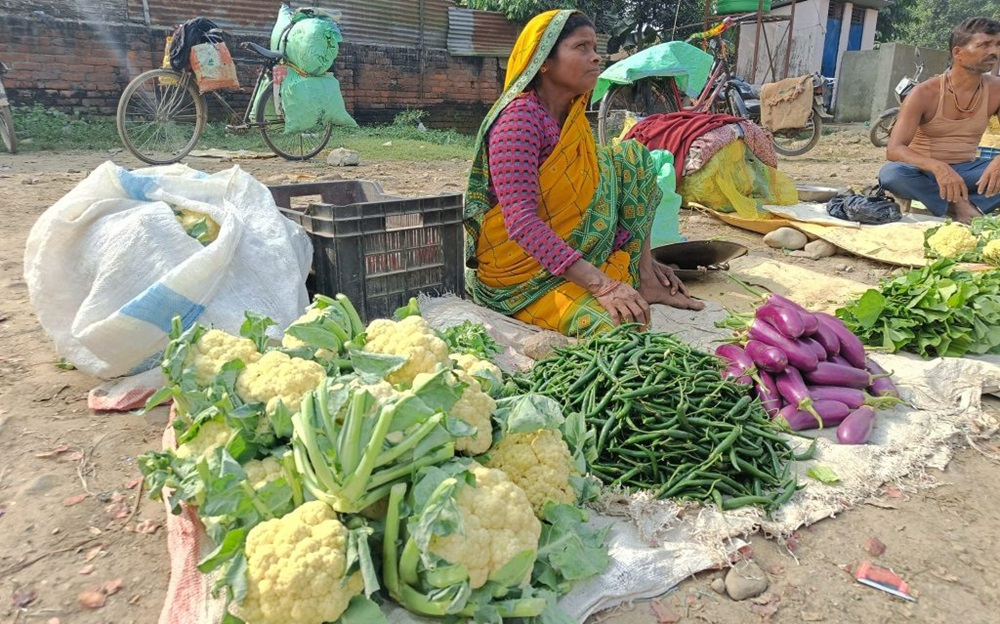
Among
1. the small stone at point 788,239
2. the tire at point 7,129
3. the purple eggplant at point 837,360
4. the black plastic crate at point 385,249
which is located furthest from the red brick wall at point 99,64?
the purple eggplant at point 837,360

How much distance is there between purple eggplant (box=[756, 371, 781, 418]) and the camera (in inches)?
99.9

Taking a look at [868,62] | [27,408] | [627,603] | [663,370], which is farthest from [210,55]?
[868,62]

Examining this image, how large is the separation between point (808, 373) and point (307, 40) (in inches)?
273

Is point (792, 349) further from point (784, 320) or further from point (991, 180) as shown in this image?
point (991, 180)

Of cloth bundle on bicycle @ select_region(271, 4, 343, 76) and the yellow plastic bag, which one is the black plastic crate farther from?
cloth bundle on bicycle @ select_region(271, 4, 343, 76)

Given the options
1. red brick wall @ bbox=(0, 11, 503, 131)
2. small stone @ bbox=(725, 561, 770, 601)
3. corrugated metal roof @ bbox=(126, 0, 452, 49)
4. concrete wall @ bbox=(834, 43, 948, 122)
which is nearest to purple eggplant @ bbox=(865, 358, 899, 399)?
small stone @ bbox=(725, 561, 770, 601)

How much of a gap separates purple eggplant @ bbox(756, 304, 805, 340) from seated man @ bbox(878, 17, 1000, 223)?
355 cm

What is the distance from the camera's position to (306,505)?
1.43 metres

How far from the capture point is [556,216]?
330 centimetres

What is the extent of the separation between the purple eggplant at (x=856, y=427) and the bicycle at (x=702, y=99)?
584cm

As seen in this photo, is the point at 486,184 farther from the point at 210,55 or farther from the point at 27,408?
the point at 210,55

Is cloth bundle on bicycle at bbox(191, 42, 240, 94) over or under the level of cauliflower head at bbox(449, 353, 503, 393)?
over

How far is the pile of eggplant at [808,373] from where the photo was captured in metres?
2.49

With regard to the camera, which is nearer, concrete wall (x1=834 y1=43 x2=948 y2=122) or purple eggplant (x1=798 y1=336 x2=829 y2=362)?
purple eggplant (x1=798 y1=336 x2=829 y2=362)
